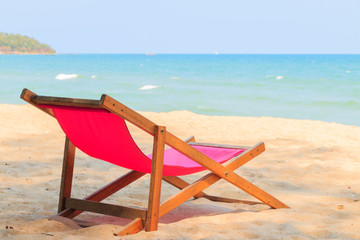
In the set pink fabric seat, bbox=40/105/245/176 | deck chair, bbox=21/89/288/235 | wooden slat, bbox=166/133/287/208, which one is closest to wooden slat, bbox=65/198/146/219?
deck chair, bbox=21/89/288/235

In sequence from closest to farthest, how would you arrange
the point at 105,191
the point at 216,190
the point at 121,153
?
the point at 121,153
the point at 105,191
the point at 216,190

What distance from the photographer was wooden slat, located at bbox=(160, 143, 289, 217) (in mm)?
2602

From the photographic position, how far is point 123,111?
2.26m

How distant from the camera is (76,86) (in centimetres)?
2355

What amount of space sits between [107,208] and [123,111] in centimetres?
67

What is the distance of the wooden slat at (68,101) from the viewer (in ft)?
7.36

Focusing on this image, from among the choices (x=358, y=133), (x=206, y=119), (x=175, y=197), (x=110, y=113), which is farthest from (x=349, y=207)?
(x=206, y=119)

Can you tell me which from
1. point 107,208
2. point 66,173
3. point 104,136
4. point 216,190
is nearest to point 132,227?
point 107,208

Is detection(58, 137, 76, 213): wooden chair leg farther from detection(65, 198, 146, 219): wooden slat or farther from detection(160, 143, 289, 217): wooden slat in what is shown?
detection(160, 143, 289, 217): wooden slat

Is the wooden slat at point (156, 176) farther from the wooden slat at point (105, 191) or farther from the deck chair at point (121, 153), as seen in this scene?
the wooden slat at point (105, 191)

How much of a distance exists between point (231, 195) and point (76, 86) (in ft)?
67.7
